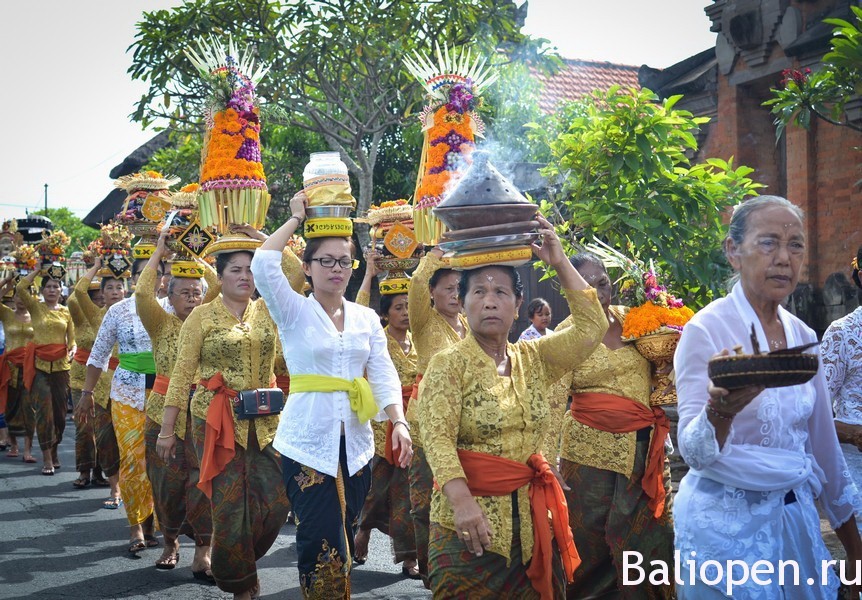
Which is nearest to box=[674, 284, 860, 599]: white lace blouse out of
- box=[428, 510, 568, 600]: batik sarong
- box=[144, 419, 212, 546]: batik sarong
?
box=[428, 510, 568, 600]: batik sarong

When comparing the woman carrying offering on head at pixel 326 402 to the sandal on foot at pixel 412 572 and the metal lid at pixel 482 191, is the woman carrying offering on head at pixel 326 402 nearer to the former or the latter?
the metal lid at pixel 482 191

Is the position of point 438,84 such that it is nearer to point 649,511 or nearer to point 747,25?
point 649,511

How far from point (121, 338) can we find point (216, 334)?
9.09 ft

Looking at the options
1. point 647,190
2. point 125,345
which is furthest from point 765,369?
point 125,345

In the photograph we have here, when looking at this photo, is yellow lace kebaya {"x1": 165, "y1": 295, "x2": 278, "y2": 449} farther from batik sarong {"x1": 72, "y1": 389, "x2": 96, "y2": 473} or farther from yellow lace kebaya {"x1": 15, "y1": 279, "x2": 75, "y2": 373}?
yellow lace kebaya {"x1": 15, "y1": 279, "x2": 75, "y2": 373}

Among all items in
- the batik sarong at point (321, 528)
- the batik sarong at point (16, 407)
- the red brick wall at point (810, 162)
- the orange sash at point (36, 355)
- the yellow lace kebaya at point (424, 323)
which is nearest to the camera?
the batik sarong at point (321, 528)

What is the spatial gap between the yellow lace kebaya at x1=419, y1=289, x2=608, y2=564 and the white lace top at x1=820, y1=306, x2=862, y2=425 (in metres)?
1.15

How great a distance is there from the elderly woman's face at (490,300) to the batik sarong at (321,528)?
1.49 metres

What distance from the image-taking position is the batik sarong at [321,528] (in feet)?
17.4

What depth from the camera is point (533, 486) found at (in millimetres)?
4340

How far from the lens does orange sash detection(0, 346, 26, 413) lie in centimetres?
1439

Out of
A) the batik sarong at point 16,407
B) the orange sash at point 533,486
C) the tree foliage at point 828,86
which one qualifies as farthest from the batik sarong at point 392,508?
the batik sarong at point 16,407

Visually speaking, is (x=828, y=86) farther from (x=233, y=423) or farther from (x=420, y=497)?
(x=233, y=423)

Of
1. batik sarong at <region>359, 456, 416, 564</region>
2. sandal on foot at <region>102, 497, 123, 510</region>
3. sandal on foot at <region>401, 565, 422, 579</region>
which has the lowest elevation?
sandal on foot at <region>401, 565, 422, 579</region>
